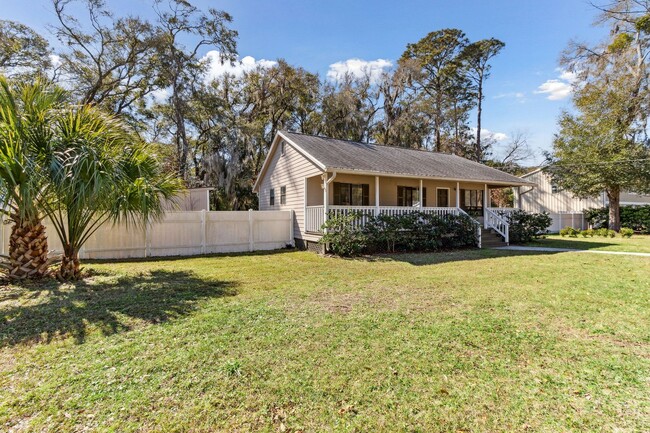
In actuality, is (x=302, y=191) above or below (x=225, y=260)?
above

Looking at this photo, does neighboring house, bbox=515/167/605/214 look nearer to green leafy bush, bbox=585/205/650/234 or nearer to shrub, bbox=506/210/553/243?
green leafy bush, bbox=585/205/650/234

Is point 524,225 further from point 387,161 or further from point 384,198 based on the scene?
point 387,161

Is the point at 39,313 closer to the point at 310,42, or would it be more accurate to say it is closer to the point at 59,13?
the point at 310,42

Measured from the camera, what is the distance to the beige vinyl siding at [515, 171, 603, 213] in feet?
76.3

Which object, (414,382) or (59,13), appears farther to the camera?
(59,13)

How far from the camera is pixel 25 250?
688cm

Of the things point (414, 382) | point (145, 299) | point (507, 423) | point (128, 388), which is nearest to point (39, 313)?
point (145, 299)

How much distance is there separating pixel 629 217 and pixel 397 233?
1986 centimetres


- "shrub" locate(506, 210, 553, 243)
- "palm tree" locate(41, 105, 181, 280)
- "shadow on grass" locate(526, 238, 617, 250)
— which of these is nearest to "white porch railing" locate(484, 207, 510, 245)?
"shrub" locate(506, 210, 553, 243)

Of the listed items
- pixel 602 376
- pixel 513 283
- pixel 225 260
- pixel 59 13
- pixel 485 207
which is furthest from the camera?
pixel 59 13

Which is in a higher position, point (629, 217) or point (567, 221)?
point (629, 217)

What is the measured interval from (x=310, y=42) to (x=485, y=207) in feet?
46.8

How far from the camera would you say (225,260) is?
10469 millimetres

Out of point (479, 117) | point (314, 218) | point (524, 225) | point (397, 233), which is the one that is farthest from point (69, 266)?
point (479, 117)
